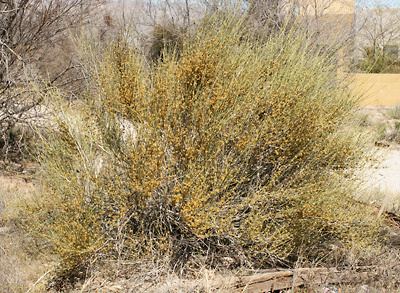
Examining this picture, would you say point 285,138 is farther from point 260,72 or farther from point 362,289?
point 362,289

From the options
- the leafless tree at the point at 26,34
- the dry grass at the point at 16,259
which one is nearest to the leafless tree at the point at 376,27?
the leafless tree at the point at 26,34

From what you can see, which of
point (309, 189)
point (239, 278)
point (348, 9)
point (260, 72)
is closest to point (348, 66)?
point (260, 72)

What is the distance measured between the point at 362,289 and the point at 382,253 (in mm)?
653

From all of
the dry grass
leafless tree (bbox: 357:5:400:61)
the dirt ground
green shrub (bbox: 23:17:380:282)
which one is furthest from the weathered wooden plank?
leafless tree (bbox: 357:5:400:61)

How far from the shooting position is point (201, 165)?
445 centimetres

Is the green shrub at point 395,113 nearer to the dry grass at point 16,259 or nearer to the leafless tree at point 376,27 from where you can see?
the leafless tree at point 376,27

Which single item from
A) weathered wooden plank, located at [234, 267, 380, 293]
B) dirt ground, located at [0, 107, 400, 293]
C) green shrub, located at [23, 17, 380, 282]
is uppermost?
green shrub, located at [23, 17, 380, 282]

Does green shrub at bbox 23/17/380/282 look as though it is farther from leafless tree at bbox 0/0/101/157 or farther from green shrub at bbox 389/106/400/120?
green shrub at bbox 389/106/400/120

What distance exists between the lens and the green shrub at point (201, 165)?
14.3 feet

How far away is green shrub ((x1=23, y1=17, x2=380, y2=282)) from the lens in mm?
4371

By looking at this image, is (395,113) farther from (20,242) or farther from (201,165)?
(20,242)

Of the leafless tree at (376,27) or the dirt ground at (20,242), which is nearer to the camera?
the dirt ground at (20,242)

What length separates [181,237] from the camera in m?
4.65

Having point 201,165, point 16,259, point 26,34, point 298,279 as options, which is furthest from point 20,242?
point 26,34
